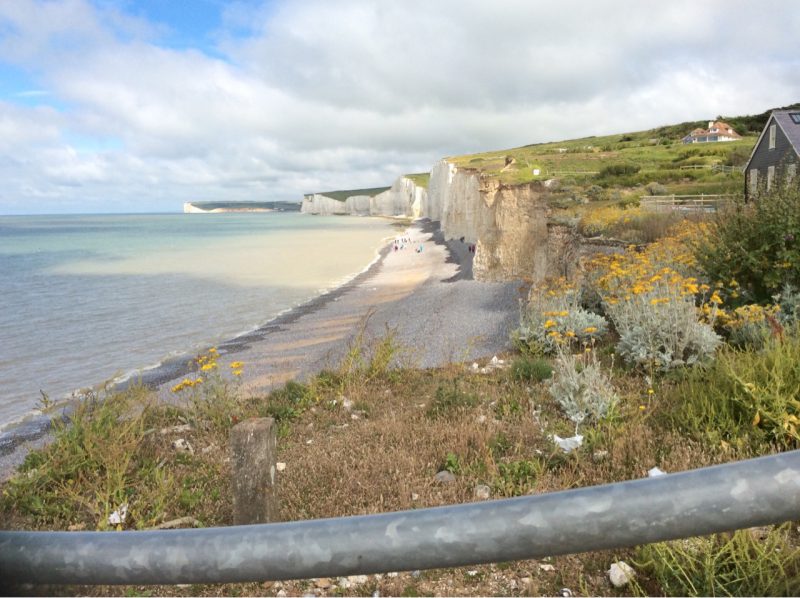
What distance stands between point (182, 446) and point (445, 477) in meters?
3.62

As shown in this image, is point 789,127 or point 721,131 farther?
point 721,131

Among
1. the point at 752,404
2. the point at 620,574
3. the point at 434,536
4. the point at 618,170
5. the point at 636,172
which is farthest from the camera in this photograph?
the point at 618,170

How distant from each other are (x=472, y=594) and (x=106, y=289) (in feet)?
120

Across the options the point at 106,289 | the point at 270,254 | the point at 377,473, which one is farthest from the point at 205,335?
the point at 270,254

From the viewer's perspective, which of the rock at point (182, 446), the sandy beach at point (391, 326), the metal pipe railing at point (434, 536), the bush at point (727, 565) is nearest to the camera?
the metal pipe railing at point (434, 536)

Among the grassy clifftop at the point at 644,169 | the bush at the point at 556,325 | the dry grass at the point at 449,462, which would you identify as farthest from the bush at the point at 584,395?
the grassy clifftop at the point at 644,169

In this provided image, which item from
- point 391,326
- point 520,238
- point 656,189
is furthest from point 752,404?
point 656,189

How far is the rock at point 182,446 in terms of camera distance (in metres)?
6.87

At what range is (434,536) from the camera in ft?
3.39

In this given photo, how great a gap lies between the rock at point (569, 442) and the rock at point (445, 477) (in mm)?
1074

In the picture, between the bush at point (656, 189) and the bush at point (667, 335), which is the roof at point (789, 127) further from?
the bush at point (667, 335)

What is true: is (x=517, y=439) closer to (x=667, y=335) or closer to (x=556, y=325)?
(x=667, y=335)

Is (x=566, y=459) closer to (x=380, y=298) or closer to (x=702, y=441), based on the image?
(x=702, y=441)

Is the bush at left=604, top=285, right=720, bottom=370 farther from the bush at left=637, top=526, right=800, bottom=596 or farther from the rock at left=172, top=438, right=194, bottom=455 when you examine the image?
the rock at left=172, top=438, right=194, bottom=455
